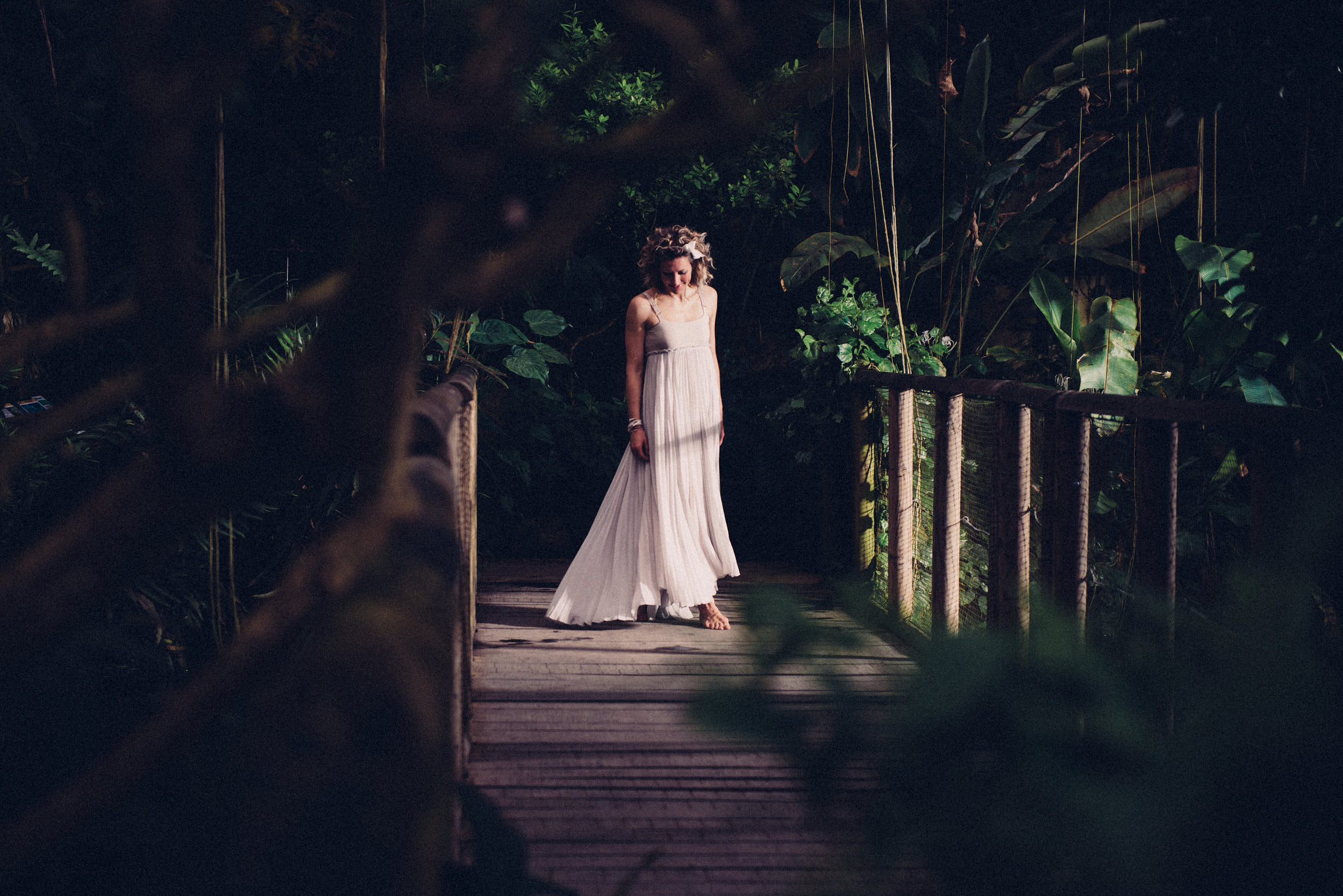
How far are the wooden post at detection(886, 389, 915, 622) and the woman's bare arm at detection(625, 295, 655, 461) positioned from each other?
106 cm

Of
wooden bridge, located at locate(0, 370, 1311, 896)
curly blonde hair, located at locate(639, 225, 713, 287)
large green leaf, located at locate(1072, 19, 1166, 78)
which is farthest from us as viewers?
large green leaf, located at locate(1072, 19, 1166, 78)

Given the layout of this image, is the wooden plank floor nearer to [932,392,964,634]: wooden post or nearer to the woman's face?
[932,392,964,634]: wooden post

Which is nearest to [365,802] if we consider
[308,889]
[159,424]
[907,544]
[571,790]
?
[308,889]

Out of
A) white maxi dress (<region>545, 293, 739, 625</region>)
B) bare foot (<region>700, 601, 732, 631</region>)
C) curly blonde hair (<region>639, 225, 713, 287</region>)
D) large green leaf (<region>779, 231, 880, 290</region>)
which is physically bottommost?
bare foot (<region>700, 601, 732, 631</region>)

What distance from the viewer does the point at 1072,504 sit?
112 inches

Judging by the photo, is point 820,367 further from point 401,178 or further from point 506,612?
point 401,178

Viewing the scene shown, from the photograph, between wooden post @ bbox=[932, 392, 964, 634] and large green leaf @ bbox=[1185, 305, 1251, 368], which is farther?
wooden post @ bbox=[932, 392, 964, 634]

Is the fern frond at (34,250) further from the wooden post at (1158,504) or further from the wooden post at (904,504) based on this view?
the wooden post at (1158,504)

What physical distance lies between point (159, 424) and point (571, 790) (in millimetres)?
2204

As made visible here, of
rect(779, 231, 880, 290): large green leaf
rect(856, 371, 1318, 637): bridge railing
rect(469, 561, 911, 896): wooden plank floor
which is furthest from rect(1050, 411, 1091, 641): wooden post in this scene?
rect(779, 231, 880, 290): large green leaf

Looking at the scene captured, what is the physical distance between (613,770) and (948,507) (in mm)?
1685

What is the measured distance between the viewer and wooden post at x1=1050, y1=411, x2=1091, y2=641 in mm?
2824

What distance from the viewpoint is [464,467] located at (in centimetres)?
276

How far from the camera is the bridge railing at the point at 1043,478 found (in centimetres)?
208
